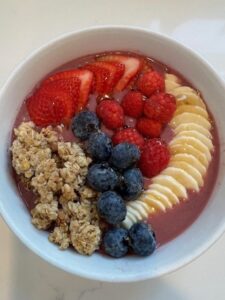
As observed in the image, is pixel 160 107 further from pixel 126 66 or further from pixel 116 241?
pixel 116 241

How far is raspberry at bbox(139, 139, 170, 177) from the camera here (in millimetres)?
1098

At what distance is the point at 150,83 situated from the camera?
1158mm

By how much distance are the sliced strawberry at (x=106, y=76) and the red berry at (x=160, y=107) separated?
98mm

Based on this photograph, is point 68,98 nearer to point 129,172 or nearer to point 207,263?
point 129,172

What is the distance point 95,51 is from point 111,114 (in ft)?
0.61

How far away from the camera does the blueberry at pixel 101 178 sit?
1.02 meters

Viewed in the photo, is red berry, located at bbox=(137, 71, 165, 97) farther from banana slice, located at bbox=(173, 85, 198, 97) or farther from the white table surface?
the white table surface

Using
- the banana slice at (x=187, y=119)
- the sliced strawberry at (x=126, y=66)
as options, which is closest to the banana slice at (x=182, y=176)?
the banana slice at (x=187, y=119)

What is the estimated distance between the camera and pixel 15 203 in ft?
3.62

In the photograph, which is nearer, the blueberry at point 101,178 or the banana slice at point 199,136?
the blueberry at point 101,178

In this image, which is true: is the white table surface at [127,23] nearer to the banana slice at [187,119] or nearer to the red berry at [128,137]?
the banana slice at [187,119]

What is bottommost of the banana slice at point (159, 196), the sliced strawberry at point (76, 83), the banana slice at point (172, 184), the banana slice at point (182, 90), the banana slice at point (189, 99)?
the banana slice at point (159, 196)

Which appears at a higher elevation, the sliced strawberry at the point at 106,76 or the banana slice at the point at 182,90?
the banana slice at the point at 182,90

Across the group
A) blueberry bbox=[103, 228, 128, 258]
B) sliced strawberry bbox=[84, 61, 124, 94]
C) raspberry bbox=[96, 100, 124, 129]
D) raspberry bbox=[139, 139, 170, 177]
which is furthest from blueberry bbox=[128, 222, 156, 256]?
sliced strawberry bbox=[84, 61, 124, 94]
